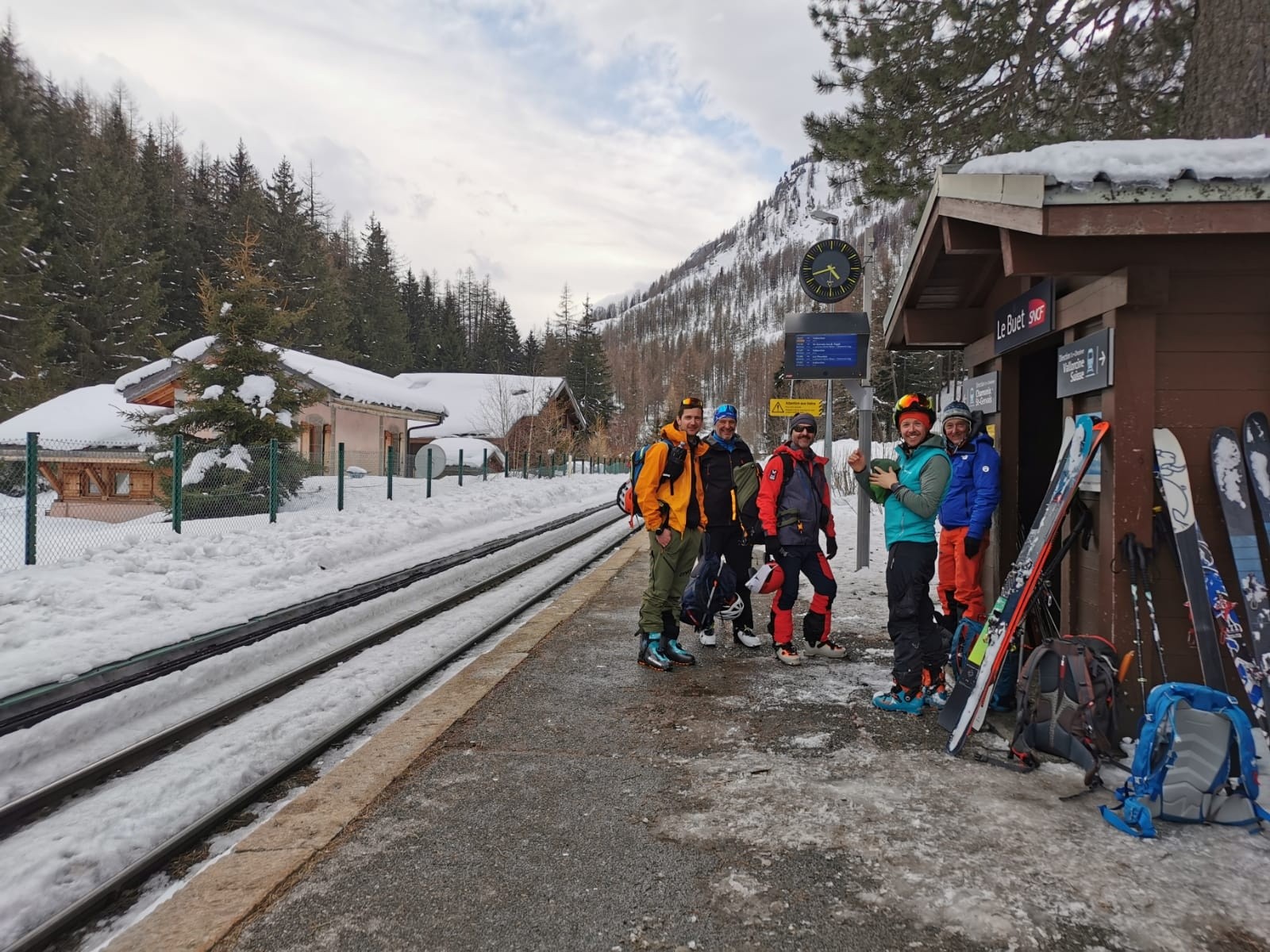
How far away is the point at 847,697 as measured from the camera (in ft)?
15.3

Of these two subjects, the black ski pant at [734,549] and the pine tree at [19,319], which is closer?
the black ski pant at [734,549]

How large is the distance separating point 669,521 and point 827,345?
4.86 meters

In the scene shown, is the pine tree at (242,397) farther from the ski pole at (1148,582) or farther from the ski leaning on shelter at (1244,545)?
the ski leaning on shelter at (1244,545)

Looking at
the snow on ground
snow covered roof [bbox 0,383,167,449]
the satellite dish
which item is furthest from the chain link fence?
the satellite dish

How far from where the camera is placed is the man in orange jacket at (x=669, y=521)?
5.34 meters

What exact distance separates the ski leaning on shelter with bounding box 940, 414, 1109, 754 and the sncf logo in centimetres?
91

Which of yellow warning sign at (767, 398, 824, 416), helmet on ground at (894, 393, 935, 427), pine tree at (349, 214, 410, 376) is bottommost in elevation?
helmet on ground at (894, 393, 935, 427)

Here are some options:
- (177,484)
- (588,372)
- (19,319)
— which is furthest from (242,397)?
(588,372)

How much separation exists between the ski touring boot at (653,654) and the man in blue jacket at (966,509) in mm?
2080

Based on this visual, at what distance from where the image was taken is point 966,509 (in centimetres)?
→ 515

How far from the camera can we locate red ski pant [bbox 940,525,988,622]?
506 centimetres

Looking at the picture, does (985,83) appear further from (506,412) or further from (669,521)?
(506,412)

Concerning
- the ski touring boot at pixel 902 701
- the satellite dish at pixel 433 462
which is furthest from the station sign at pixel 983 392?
the satellite dish at pixel 433 462

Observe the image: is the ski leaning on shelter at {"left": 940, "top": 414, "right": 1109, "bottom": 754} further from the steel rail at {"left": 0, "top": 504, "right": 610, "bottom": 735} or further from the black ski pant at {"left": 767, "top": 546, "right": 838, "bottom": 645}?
the steel rail at {"left": 0, "top": 504, "right": 610, "bottom": 735}
